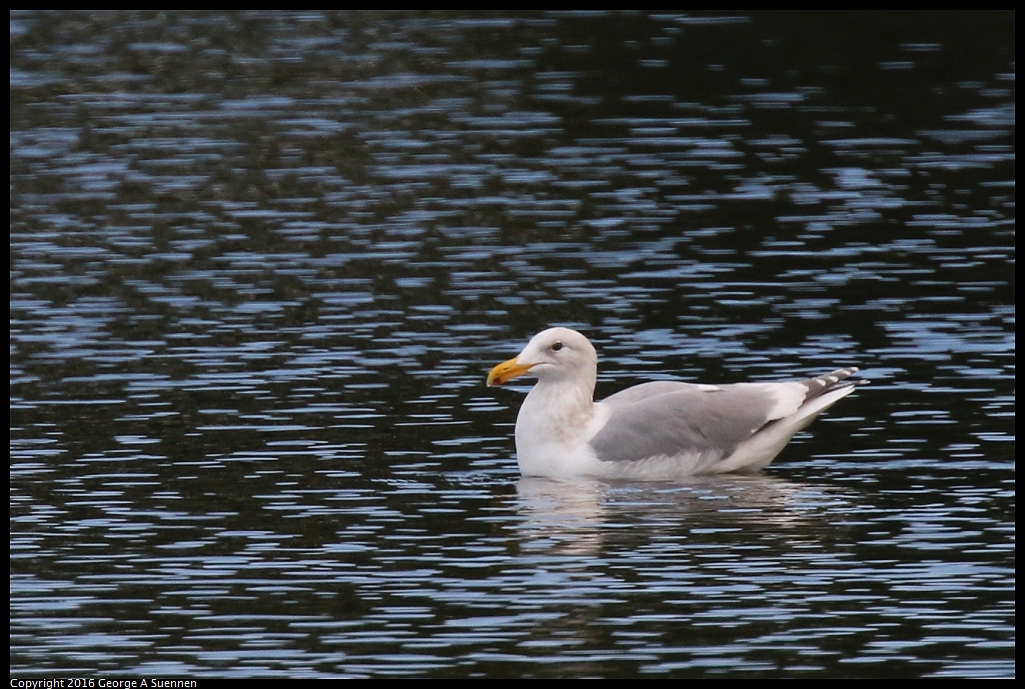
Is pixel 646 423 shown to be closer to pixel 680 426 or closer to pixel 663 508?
pixel 680 426

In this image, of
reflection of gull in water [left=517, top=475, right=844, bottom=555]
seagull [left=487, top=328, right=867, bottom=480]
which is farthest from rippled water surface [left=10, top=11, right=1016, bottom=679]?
seagull [left=487, top=328, right=867, bottom=480]

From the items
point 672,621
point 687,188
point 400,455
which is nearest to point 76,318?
point 400,455

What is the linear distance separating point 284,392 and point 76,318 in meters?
3.70

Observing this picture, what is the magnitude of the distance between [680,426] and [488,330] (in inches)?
181

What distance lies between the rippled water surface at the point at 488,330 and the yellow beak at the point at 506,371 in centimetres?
68

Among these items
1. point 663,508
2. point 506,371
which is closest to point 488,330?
point 506,371

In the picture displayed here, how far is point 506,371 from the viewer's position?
644 inches

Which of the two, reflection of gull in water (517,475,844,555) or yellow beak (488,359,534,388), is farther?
yellow beak (488,359,534,388)

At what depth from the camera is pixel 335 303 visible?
71.4 feet

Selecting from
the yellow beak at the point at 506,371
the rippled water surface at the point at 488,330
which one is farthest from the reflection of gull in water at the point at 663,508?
the yellow beak at the point at 506,371

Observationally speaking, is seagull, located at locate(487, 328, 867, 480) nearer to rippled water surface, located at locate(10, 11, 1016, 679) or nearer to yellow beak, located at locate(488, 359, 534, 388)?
yellow beak, located at locate(488, 359, 534, 388)

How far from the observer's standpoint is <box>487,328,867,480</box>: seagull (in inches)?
A: 635

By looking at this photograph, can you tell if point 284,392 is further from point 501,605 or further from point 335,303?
point 501,605

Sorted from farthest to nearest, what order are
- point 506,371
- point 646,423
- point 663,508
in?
point 506,371, point 646,423, point 663,508
